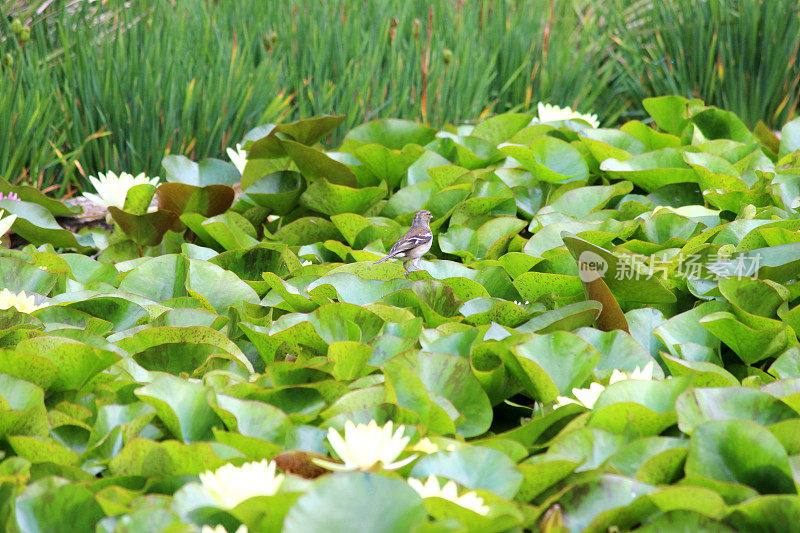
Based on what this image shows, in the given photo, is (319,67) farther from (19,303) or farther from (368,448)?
(368,448)

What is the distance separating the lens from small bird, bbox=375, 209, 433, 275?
1712 millimetres

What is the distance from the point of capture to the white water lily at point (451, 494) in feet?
2.70

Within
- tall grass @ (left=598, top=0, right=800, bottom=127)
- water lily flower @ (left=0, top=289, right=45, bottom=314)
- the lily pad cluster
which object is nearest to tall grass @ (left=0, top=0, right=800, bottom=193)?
tall grass @ (left=598, top=0, right=800, bottom=127)

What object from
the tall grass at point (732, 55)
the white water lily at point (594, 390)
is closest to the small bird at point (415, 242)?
the white water lily at point (594, 390)

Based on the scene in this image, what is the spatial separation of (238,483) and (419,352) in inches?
14.2

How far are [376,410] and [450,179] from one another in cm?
111

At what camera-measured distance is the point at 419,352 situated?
3.59ft

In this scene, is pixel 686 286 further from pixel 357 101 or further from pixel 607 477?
pixel 357 101

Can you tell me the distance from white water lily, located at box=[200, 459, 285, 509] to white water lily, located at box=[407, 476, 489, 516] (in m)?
0.16

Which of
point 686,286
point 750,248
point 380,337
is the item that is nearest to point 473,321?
point 380,337

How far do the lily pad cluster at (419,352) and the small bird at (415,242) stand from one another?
5 cm

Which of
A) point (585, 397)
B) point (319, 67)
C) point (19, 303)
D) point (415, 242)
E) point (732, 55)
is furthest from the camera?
point (732, 55)

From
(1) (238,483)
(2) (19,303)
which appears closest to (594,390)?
(1) (238,483)

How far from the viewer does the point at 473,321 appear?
135 cm
